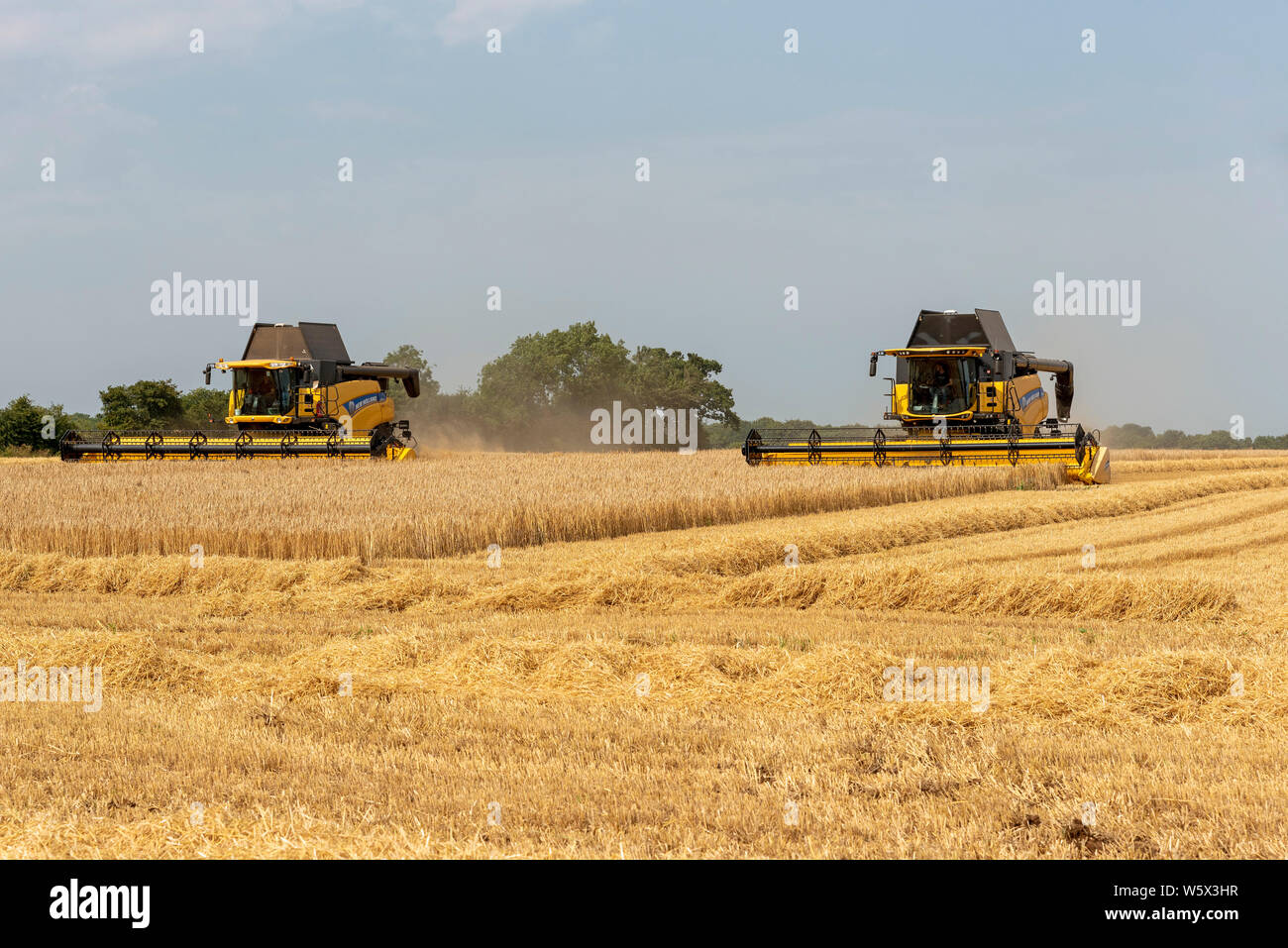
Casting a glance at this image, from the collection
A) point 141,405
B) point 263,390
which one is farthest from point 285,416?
point 141,405

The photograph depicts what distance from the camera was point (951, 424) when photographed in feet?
91.2

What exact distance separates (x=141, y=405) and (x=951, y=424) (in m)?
29.6

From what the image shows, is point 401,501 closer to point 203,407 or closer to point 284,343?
point 284,343

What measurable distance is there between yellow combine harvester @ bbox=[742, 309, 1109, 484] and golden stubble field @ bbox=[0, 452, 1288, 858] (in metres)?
8.54

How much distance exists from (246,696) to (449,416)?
48.7 metres

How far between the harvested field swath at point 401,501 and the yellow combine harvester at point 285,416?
2611 mm

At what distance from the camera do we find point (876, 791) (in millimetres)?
5340

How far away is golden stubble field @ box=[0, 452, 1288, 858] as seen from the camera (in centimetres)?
484

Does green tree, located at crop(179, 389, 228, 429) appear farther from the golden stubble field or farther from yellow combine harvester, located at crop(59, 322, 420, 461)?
the golden stubble field

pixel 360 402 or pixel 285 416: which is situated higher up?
pixel 360 402

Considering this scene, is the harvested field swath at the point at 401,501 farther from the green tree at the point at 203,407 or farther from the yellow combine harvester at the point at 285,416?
the green tree at the point at 203,407

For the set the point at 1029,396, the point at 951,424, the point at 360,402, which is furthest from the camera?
the point at 360,402

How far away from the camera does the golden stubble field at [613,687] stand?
15.9 ft

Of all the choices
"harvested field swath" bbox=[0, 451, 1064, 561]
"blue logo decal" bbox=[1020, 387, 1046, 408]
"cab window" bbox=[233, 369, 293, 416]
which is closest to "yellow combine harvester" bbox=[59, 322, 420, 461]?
"cab window" bbox=[233, 369, 293, 416]
